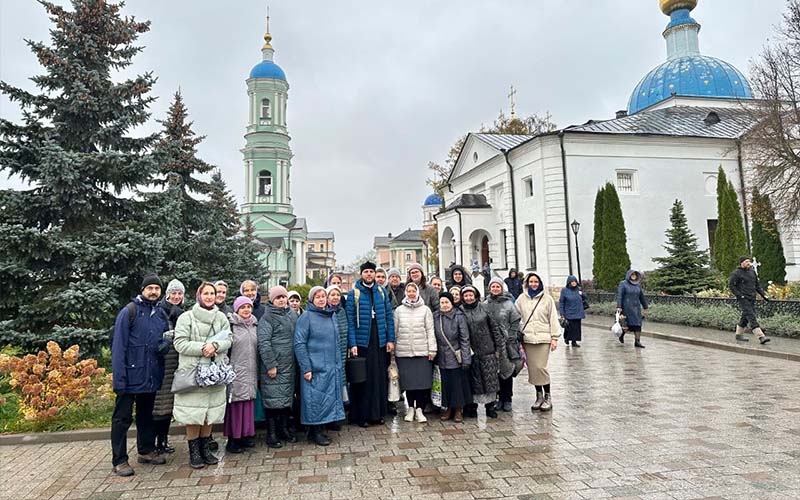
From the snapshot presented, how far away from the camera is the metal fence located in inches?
479

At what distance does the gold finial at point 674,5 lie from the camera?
36.2 meters

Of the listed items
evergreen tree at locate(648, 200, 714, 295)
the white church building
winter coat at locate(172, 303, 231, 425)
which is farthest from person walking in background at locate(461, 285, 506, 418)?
the white church building

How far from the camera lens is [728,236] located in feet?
66.4

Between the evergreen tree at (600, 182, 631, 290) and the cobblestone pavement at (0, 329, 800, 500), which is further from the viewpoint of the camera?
the evergreen tree at (600, 182, 631, 290)

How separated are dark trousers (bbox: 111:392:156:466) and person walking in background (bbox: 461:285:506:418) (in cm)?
368

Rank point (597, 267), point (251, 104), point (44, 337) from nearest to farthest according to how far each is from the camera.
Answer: point (44, 337), point (597, 267), point (251, 104)

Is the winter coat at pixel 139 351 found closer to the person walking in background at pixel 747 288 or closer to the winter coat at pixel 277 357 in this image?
the winter coat at pixel 277 357

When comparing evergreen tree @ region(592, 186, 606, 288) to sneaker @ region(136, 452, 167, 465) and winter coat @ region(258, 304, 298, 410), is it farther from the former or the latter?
sneaker @ region(136, 452, 167, 465)

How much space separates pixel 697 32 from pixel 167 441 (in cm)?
4355

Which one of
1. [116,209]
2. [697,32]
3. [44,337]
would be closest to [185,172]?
[116,209]

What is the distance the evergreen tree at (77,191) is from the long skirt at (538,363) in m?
6.58

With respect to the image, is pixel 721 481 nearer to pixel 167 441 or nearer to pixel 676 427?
pixel 676 427

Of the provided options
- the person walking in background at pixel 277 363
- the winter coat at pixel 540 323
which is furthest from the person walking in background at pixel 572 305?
the person walking in background at pixel 277 363

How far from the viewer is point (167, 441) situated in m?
5.54
